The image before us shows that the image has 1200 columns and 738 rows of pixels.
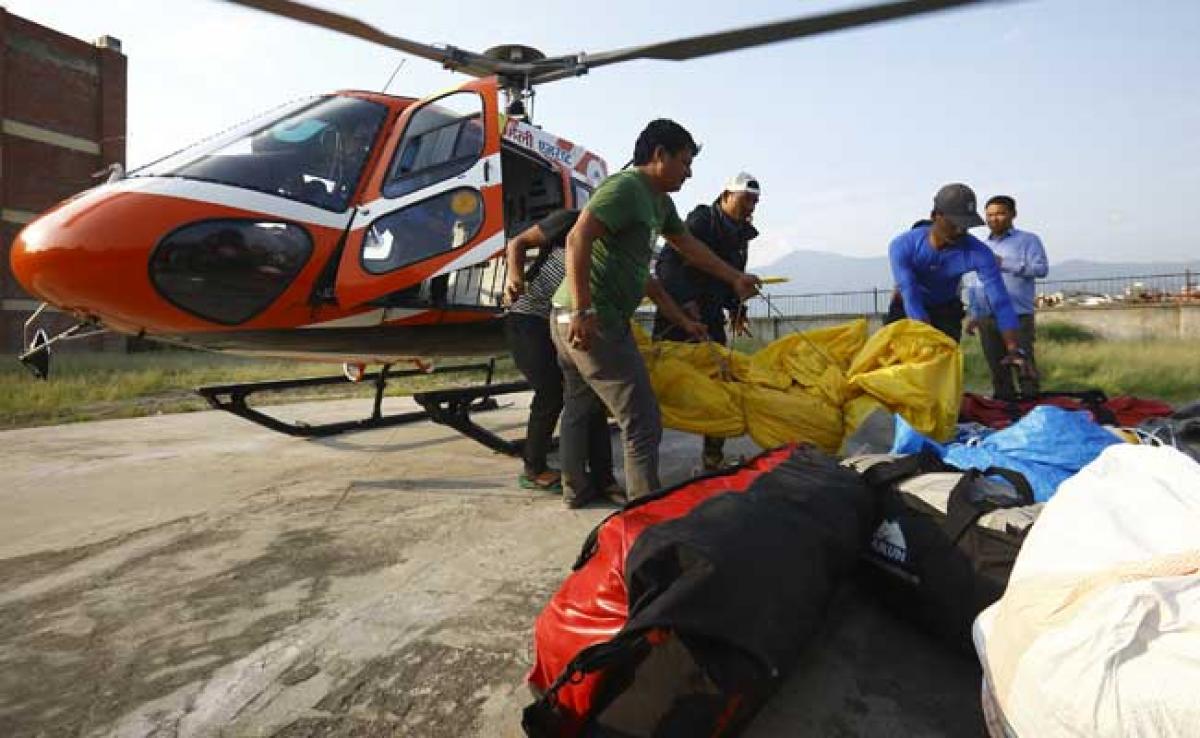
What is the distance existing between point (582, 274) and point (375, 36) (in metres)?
2.35

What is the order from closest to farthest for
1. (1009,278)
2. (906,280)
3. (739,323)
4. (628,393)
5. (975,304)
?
1. (628,393)
2. (906,280)
3. (739,323)
4. (975,304)
5. (1009,278)

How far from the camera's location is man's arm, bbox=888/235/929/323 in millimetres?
4090

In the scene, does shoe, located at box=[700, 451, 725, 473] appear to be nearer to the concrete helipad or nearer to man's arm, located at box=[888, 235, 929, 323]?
the concrete helipad

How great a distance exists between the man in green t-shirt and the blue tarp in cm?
121

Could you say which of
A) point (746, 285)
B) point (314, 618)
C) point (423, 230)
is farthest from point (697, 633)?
point (423, 230)

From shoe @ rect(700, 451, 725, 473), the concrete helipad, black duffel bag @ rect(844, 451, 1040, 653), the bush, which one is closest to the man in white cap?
shoe @ rect(700, 451, 725, 473)

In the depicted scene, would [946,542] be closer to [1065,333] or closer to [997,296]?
[997,296]

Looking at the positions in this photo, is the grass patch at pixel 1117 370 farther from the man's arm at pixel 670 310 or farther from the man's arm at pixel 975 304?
the man's arm at pixel 670 310

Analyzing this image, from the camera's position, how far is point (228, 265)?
131 inches

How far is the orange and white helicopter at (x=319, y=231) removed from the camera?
10.2 feet

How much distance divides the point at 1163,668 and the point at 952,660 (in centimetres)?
90

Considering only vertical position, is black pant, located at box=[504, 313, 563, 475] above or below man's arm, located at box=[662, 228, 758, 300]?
below

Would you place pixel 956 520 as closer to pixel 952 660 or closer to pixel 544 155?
pixel 952 660

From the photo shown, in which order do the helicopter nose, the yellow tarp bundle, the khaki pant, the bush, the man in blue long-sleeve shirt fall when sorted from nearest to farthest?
the khaki pant → the helicopter nose → the yellow tarp bundle → the man in blue long-sleeve shirt → the bush
